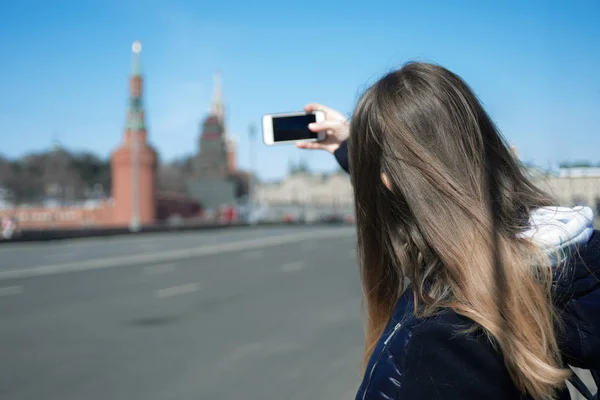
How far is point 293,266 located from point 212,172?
209 ft

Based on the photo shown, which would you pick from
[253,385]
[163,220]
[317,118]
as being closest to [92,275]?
[253,385]

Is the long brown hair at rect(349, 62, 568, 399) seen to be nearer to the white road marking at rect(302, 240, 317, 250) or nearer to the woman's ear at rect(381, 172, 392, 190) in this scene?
the woman's ear at rect(381, 172, 392, 190)

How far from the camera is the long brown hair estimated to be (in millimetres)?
1158

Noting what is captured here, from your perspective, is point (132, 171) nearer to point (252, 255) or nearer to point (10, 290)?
point (252, 255)

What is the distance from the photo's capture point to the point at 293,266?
17.1 metres

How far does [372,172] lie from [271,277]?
43.3 ft

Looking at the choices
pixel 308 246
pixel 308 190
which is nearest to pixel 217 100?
pixel 308 190

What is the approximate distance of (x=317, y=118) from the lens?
2.15 meters

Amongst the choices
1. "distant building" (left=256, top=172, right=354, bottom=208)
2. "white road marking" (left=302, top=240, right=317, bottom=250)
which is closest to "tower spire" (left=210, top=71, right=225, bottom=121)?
"distant building" (left=256, top=172, right=354, bottom=208)

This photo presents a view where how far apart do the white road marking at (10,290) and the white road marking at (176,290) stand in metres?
2.71

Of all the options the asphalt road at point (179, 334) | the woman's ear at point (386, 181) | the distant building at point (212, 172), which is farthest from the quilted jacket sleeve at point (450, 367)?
the distant building at point (212, 172)

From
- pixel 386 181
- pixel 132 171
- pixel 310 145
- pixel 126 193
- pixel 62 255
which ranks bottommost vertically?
pixel 62 255

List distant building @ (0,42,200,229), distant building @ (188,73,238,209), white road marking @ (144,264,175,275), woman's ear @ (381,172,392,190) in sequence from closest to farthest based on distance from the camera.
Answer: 1. woman's ear @ (381,172,392,190)
2. white road marking @ (144,264,175,275)
3. distant building @ (0,42,200,229)
4. distant building @ (188,73,238,209)

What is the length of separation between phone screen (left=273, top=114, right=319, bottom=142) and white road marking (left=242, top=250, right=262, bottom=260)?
17910 millimetres
